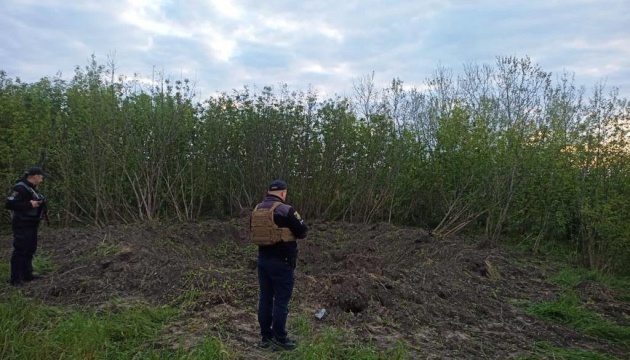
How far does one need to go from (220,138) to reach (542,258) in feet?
28.1

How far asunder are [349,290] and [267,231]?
194cm

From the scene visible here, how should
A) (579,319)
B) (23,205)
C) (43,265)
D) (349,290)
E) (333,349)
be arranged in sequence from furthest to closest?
(43,265), (23,205), (579,319), (349,290), (333,349)

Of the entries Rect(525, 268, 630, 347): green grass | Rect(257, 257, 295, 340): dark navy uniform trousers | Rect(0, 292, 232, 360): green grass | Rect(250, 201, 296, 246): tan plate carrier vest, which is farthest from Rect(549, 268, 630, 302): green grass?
Rect(0, 292, 232, 360): green grass

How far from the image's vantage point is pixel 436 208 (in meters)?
14.4

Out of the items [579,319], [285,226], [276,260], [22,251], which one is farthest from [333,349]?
[22,251]

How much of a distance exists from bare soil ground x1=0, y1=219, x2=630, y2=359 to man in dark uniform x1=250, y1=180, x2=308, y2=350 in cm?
26

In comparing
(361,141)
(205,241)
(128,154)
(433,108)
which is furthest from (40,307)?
(433,108)

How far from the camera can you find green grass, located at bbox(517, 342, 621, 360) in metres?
5.21

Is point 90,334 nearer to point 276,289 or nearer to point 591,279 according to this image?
point 276,289

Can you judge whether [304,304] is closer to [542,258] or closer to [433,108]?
[542,258]

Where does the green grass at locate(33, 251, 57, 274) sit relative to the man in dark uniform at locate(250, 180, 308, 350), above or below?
below

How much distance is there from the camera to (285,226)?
4.82 meters

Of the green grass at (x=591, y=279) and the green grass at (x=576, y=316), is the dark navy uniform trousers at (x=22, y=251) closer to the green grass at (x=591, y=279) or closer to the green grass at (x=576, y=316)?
the green grass at (x=576, y=316)

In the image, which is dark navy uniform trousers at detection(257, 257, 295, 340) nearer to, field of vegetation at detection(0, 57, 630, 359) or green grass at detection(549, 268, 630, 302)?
field of vegetation at detection(0, 57, 630, 359)
